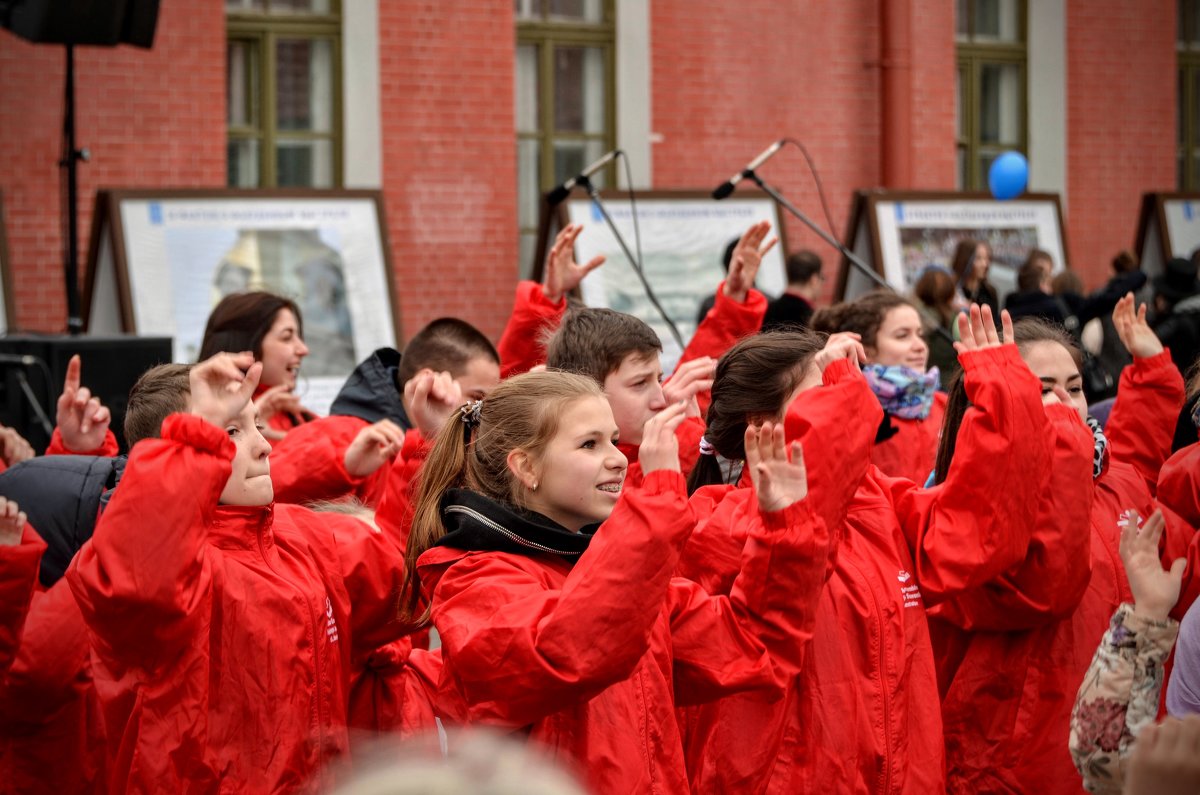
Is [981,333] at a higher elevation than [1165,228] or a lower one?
lower

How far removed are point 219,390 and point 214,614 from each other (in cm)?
41

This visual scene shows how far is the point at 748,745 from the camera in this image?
10.2ft

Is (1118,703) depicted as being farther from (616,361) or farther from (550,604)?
(616,361)

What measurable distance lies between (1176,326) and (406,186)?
4859 millimetres

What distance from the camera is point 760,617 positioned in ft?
9.36

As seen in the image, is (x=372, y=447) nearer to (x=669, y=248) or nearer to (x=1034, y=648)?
(x=1034, y=648)

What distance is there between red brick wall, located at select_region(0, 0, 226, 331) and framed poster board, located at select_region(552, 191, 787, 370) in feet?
7.52

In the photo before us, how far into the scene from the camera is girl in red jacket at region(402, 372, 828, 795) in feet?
8.60

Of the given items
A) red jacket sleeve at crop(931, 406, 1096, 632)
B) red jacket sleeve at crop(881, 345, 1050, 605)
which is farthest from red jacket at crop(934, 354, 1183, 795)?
red jacket sleeve at crop(881, 345, 1050, 605)

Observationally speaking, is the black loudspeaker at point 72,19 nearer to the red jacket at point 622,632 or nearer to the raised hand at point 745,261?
the raised hand at point 745,261

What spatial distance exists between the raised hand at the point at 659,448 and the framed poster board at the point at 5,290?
6.71m

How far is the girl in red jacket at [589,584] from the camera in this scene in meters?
2.62

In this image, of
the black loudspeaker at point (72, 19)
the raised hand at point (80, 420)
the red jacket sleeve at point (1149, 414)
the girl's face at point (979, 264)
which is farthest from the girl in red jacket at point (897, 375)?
the girl's face at point (979, 264)

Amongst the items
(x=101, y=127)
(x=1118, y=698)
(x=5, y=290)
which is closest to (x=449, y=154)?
(x=101, y=127)
